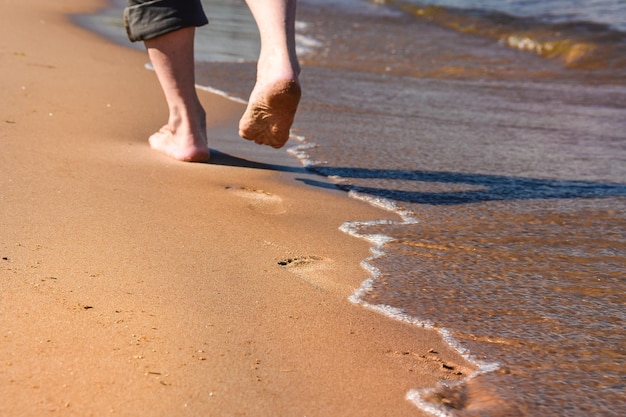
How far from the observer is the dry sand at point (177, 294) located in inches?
56.1

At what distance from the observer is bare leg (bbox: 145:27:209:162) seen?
280 centimetres

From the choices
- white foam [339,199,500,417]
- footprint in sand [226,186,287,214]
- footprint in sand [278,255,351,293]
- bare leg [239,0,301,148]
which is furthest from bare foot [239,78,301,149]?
footprint in sand [278,255,351,293]

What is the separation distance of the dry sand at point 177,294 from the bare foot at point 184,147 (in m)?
0.04

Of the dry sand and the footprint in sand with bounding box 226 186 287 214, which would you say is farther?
the footprint in sand with bounding box 226 186 287 214

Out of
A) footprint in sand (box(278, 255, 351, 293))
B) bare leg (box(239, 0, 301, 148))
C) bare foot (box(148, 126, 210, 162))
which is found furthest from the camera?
bare foot (box(148, 126, 210, 162))

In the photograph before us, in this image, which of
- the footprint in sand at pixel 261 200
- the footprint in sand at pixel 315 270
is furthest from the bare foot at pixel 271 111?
the footprint in sand at pixel 315 270

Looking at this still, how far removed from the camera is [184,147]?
2.85 metres

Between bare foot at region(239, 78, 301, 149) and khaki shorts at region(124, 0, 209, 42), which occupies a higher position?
khaki shorts at region(124, 0, 209, 42)

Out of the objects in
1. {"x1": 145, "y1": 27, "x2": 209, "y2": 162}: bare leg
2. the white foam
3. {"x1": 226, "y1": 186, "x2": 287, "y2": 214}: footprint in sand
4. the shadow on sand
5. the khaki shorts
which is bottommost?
the white foam

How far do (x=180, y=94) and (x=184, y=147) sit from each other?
17cm

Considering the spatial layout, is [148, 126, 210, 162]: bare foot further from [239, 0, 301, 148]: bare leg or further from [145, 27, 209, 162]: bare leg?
[239, 0, 301, 148]: bare leg

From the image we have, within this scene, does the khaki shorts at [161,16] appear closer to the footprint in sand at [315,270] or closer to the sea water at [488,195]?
the sea water at [488,195]

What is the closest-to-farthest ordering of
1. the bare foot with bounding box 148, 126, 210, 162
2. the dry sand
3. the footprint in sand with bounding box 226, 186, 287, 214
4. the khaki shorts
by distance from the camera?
1. the dry sand
2. the footprint in sand with bounding box 226, 186, 287, 214
3. the khaki shorts
4. the bare foot with bounding box 148, 126, 210, 162

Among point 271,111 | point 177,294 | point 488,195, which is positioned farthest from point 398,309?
point 488,195
